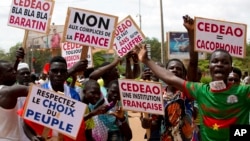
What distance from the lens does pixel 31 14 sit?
24.2ft

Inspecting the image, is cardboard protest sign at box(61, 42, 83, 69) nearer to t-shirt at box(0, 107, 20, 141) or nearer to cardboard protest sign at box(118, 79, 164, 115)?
cardboard protest sign at box(118, 79, 164, 115)

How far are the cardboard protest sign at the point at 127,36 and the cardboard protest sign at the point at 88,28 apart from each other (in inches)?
37.3

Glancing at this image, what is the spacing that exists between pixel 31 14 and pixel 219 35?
2.94 metres

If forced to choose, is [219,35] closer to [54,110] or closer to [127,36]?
[54,110]

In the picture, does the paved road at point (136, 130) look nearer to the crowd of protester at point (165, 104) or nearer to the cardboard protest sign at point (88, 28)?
the cardboard protest sign at point (88, 28)

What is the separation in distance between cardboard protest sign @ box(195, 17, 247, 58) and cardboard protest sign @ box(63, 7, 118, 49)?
122cm

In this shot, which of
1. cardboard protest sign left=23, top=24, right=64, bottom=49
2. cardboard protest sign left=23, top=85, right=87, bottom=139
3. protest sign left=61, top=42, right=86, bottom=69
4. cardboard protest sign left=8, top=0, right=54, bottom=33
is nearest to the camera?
cardboard protest sign left=23, top=85, right=87, bottom=139

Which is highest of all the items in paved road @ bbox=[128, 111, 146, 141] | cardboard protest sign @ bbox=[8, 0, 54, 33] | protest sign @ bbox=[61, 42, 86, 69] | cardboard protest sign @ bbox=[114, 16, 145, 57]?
cardboard protest sign @ bbox=[8, 0, 54, 33]

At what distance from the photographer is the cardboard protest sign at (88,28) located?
6.22 meters

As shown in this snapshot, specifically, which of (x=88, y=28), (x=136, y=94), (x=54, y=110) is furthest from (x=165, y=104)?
(x=88, y=28)

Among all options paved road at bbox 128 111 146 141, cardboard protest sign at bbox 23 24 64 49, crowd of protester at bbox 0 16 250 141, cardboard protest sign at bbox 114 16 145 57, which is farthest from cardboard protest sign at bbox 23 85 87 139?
paved road at bbox 128 111 146 141

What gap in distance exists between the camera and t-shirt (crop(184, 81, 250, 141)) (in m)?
4.08

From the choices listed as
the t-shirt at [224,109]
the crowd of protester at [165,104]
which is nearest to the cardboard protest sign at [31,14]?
the crowd of protester at [165,104]

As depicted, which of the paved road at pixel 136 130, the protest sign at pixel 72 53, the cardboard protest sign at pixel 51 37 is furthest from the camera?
the paved road at pixel 136 130
